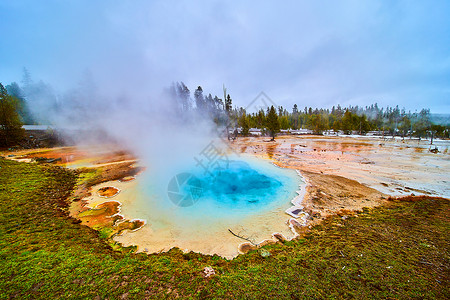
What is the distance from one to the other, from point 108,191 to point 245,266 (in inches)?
329

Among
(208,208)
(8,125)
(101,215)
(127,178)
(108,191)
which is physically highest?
(8,125)

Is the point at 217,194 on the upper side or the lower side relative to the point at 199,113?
lower

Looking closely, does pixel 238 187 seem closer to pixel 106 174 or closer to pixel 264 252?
pixel 264 252

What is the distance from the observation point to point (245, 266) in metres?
3.56

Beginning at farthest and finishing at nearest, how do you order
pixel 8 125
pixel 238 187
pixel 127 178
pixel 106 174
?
pixel 8 125 → pixel 106 174 → pixel 127 178 → pixel 238 187

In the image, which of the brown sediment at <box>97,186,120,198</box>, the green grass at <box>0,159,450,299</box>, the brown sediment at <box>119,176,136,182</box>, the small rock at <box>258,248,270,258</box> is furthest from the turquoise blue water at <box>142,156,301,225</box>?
the green grass at <box>0,159,450,299</box>

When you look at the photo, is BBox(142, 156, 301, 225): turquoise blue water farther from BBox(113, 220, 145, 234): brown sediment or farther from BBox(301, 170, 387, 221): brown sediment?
BBox(301, 170, 387, 221): brown sediment

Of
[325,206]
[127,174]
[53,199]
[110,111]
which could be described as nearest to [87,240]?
[53,199]

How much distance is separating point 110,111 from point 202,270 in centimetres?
2849

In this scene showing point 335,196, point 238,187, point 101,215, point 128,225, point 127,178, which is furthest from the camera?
point 127,178

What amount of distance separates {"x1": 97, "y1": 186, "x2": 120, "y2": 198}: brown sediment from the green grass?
247cm

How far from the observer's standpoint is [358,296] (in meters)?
2.64

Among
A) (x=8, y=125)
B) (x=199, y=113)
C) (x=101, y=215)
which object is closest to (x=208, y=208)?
(x=101, y=215)

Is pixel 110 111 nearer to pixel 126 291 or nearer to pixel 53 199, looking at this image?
pixel 53 199
